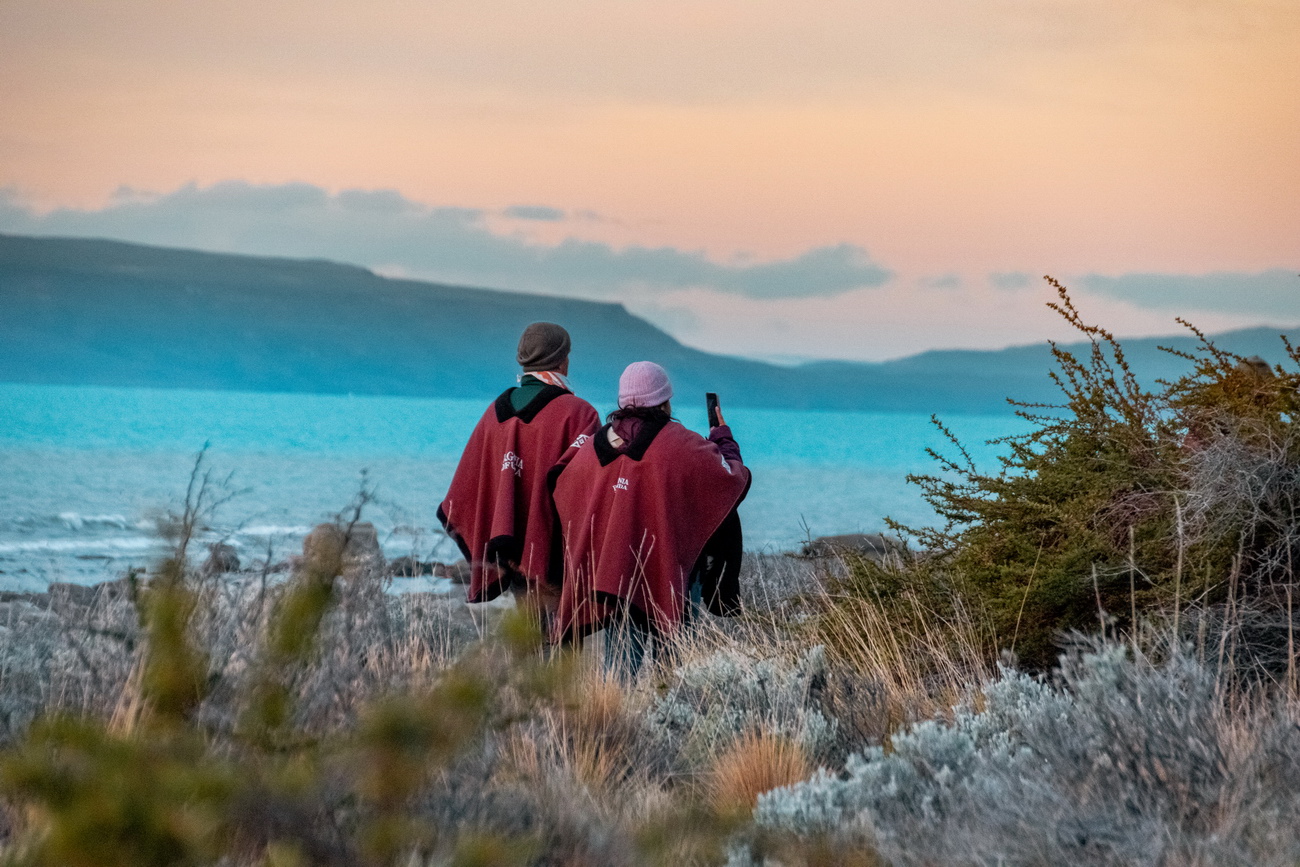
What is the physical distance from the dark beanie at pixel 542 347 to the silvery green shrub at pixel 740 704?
1935mm

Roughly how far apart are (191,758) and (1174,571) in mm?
4718

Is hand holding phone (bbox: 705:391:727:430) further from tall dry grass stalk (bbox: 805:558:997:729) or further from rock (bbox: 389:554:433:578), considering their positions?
rock (bbox: 389:554:433:578)

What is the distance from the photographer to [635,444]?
658cm

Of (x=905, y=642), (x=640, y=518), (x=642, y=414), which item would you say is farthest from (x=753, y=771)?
(x=642, y=414)

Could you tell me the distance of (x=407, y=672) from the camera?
4137 millimetres

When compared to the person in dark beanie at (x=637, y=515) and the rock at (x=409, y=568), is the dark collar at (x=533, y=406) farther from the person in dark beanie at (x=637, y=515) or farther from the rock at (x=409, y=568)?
the rock at (x=409, y=568)

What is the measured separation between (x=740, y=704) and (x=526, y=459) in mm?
2166

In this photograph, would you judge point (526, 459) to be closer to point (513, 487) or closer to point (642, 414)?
point (513, 487)

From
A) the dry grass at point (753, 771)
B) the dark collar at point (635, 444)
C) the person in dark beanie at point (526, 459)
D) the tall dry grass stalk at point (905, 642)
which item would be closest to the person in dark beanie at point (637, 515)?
the dark collar at point (635, 444)

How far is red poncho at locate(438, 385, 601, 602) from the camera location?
23.2 ft

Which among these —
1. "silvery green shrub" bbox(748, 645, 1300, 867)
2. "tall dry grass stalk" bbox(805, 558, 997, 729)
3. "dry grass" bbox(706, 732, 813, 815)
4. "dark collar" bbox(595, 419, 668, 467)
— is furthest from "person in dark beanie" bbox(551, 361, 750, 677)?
"silvery green shrub" bbox(748, 645, 1300, 867)

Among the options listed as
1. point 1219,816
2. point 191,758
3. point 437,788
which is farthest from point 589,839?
point 1219,816

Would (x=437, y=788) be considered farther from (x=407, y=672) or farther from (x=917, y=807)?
(x=917, y=807)

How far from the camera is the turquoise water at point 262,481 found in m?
18.4
